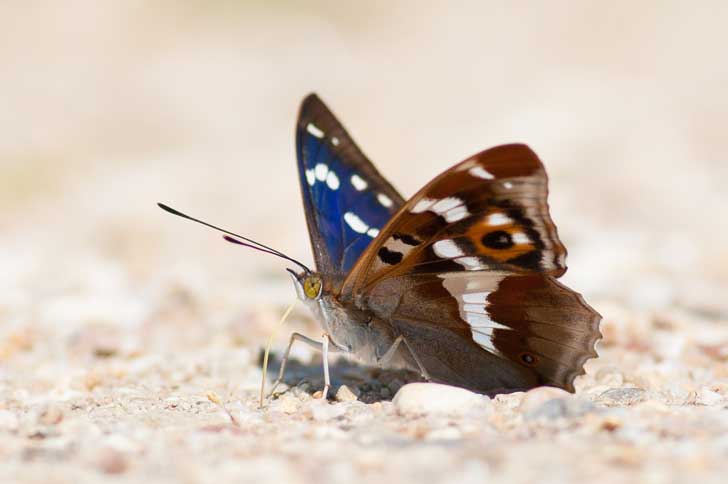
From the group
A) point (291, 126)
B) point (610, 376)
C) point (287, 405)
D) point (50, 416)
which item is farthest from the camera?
point (291, 126)

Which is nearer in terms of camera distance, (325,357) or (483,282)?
(483,282)

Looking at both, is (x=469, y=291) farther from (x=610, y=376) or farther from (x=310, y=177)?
(x=310, y=177)

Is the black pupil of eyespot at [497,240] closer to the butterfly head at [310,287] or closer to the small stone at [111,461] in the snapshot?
the butterfly head at [310,287]

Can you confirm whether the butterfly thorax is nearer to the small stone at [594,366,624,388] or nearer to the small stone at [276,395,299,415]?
the small stone at [276,395,299,415]

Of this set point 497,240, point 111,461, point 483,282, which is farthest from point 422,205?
point 111,461

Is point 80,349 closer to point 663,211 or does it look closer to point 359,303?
point 359,303

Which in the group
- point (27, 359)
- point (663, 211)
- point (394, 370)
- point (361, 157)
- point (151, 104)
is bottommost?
point (27, 359)

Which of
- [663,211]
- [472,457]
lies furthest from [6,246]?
[472,457]
